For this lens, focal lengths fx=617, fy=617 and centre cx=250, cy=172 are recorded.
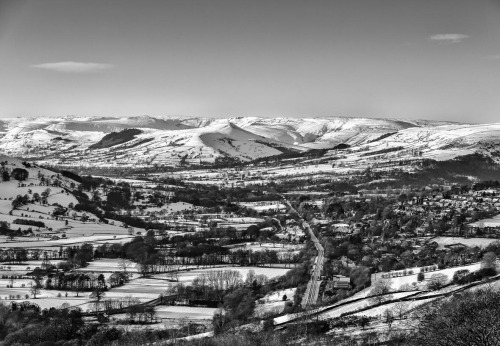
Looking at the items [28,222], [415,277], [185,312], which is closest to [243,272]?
[185,312]

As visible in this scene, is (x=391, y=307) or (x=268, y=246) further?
(x=268, y=246)

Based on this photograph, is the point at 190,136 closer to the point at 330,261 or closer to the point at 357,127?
the point at 357,127

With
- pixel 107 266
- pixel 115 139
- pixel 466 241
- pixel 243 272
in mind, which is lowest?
pixel 243 272

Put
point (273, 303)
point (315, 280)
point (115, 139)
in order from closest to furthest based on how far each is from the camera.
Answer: point (273, 303), point (315, 280), point (115, 139)

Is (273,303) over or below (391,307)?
below

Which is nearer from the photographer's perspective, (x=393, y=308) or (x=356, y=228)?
(x=393, y=308)

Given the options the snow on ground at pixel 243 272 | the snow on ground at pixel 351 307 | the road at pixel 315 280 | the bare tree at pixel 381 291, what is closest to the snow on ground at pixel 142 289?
the snow on ground at pixel 243 272

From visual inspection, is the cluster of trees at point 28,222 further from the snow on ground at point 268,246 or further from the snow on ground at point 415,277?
the snow on ground at point 415,277

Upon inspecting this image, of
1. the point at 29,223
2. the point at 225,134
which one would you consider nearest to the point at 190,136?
the point at 225,134

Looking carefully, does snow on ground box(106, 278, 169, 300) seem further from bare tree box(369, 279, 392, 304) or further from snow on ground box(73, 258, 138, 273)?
bare tree box(369, 279, 392, 304)

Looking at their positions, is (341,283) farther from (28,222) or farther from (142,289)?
(28,222)

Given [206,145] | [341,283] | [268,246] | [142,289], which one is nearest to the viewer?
[341,283]
